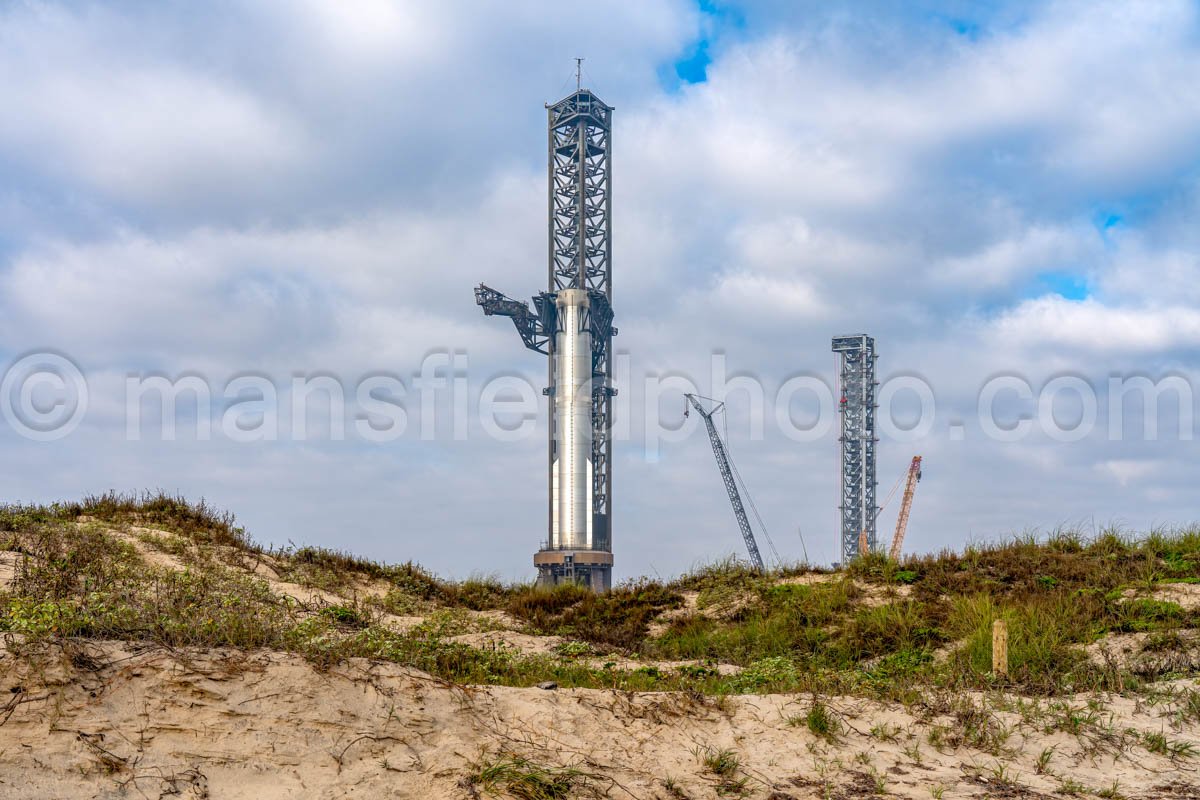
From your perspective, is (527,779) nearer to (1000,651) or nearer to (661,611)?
(1000,651)

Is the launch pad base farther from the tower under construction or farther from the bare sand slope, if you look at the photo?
the bare sand slope

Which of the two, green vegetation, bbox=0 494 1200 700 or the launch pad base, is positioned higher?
green vegetation, bbox=0 494 1200 700

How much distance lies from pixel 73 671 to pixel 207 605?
8.69ft

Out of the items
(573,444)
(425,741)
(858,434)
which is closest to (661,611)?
(425,741)

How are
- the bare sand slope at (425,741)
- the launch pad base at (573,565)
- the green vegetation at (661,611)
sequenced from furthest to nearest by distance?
the launch pad base at (573,565) < the green vegetation at (661,611) < the bare sand slope at (425,741)

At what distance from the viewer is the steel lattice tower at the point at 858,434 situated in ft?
233

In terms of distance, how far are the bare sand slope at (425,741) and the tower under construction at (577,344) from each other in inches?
1773

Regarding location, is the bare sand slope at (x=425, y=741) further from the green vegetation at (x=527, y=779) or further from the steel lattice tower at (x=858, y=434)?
the steel lattice tower at (x=858, y=434)

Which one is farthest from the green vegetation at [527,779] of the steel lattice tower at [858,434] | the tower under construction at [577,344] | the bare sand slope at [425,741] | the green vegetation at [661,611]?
the steel lattice tower at [858,434]

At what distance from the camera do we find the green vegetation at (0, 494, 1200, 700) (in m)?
9.95

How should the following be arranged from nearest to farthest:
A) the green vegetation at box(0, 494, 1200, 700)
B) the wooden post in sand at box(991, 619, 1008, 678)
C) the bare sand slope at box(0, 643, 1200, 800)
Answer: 1. the bare sand slope at box(0, 643, 1200, 800)
2. the green vegetation at box(0, 494, 1200, 700)
3. the wooden post in sand at box(991, 619, 1008, 678)

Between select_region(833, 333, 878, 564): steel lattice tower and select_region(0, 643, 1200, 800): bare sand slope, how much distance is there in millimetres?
63172

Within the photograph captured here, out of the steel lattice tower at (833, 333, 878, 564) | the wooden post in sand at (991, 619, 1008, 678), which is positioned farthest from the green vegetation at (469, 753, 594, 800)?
the steel lattice tower at (833, 333, 878, 564)

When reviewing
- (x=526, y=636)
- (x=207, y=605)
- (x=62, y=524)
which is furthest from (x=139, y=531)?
(x=207, y=605)
